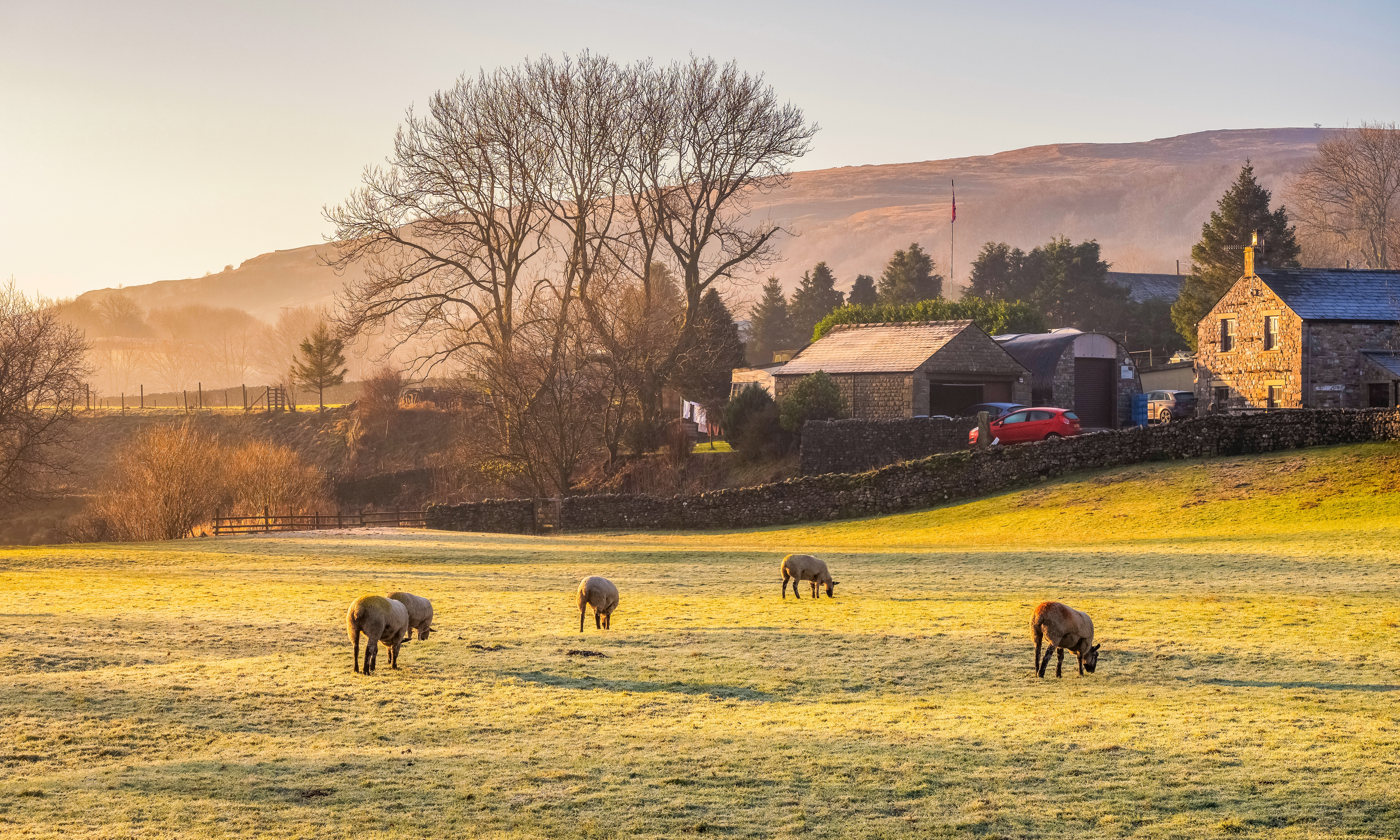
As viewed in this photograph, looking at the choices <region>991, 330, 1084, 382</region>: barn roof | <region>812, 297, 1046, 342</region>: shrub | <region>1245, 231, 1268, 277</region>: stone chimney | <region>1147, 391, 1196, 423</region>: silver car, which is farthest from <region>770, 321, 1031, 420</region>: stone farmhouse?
<region>812, 297, 1046, 342</region>: shrub

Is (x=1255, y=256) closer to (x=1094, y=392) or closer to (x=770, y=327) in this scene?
(x=1094, y=392)

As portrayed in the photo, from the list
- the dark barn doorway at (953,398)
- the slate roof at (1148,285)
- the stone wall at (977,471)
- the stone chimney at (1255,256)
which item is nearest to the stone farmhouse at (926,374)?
the dark barn doorway at (953,398)

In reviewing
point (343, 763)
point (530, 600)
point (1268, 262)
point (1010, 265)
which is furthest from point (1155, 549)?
point (1010, 265)

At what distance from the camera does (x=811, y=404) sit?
5816cm

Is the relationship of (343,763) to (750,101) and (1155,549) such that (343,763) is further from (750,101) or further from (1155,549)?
(750,101)

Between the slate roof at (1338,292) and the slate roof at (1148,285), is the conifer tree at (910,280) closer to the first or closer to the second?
the slate roof at (1148,285)

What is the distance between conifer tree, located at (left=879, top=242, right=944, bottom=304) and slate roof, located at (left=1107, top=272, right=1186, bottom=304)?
1709 centimetres

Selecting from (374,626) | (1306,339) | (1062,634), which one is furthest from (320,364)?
(1062,634)

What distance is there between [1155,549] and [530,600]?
15184 mm

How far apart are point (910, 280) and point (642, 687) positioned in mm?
107475

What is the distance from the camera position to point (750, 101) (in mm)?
68000

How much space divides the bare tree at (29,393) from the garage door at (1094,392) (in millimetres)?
49279

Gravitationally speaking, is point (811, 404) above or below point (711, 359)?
below

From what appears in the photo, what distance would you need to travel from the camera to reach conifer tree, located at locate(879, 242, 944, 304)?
375 ft
